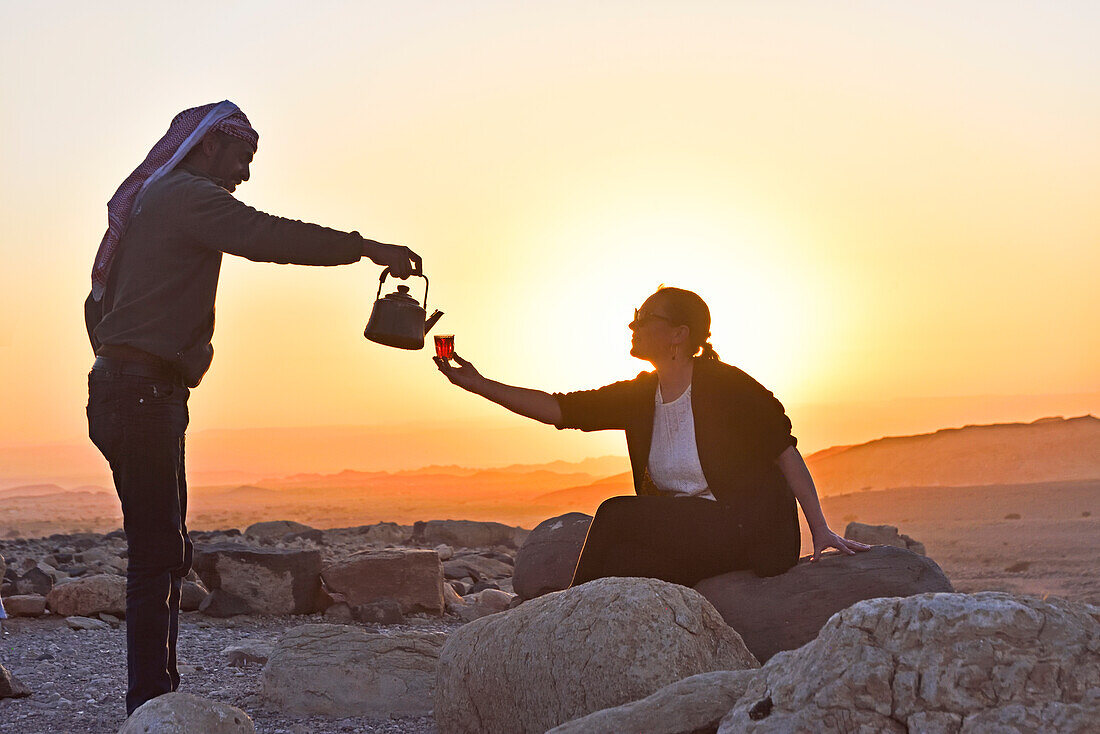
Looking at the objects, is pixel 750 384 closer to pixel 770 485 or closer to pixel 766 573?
pixel 770 485

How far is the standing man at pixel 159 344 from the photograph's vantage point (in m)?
4.35

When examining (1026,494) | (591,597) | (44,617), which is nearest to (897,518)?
(1026,494)

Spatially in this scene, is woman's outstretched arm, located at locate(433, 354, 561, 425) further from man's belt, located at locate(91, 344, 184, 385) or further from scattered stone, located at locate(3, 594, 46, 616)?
scattered stone, located at locate(3, 594, 46, 616)

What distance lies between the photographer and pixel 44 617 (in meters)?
8.34

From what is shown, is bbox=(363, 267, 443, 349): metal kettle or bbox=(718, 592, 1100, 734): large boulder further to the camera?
bbox=(363, 267, 443, 349): metal kettle

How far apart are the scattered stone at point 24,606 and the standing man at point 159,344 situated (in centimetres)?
435

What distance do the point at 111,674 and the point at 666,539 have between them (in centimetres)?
329

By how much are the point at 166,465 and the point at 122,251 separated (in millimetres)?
861

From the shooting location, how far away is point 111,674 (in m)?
6.26

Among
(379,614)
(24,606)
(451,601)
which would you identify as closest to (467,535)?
(451,601)

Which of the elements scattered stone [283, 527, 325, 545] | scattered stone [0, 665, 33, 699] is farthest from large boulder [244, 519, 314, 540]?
scattered stone [0, 665, 33, 699]

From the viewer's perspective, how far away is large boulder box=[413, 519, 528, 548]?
14883 mm

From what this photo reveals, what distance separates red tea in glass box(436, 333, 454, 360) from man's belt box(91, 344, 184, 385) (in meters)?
1.22

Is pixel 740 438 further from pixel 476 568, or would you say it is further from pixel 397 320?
pixel 476 568
